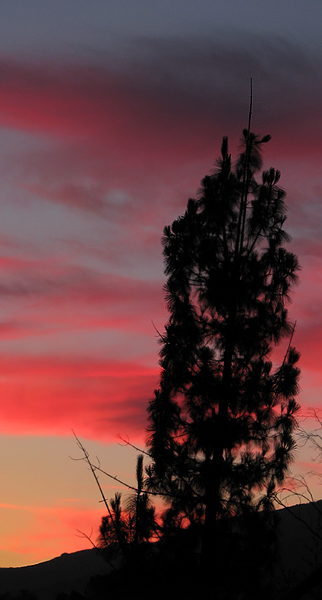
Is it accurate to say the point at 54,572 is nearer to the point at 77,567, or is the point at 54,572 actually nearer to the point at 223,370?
the point at 77,567

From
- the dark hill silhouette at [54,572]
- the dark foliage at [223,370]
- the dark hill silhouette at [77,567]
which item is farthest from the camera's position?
the dark hill silhouette at [54,572]

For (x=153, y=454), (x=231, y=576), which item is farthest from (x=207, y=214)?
(x=231, y=576)

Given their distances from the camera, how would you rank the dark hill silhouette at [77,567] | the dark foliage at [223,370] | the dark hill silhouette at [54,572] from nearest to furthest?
the dark foliage at [223,370] → the dark hill silhouette at [77,567] → the dark hill silhouette at [54,572]

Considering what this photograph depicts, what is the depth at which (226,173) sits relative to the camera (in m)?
19.8

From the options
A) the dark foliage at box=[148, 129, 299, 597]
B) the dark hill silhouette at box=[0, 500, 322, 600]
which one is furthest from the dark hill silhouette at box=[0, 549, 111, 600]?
the dark foliage at box=[148, 129, 299, 597]

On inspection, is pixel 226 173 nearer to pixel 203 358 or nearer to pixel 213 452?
pixel 203 358

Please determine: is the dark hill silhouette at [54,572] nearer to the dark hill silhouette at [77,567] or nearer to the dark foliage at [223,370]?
the dark hill silhouette at [77,567]

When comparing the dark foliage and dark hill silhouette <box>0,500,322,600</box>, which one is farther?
dark hill silhouette <box>0,500,322,600</box>

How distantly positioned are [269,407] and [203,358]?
2.18m

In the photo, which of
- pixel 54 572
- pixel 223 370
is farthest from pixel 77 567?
pixel 223 370

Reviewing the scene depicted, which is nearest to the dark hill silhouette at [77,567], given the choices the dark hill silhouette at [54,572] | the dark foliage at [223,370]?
the dark hill silhouette at [54,572]

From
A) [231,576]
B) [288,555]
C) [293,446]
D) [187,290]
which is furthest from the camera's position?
[288,555]

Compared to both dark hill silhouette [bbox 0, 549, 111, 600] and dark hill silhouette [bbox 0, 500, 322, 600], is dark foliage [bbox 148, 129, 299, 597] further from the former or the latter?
dark hill silhouette [bbox 0, 549, 111, 600]

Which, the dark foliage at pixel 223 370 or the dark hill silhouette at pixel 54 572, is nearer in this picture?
the dark foliage at pixel 223 370
